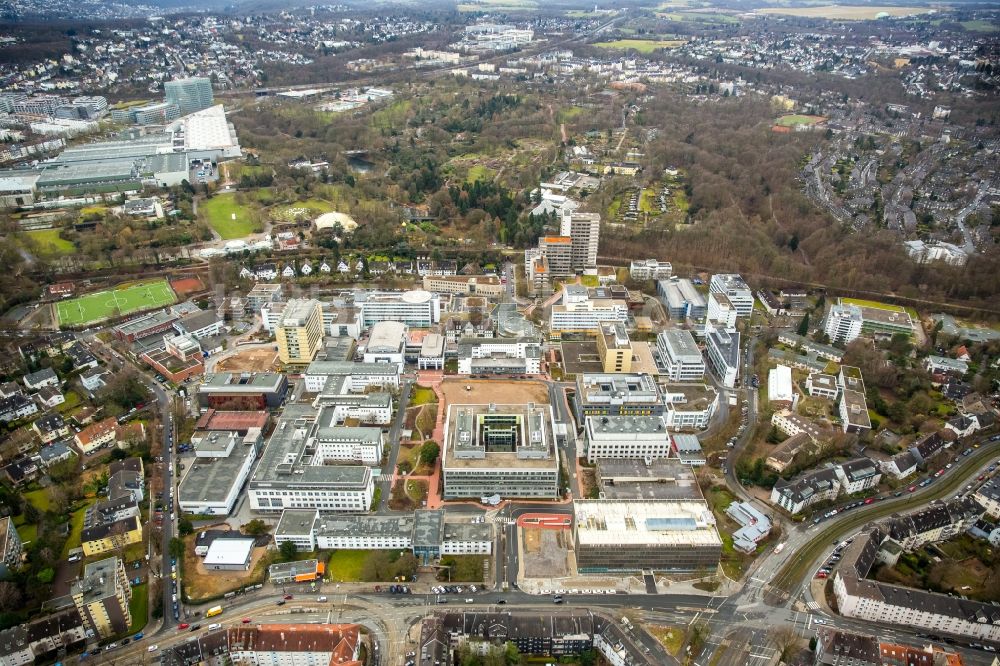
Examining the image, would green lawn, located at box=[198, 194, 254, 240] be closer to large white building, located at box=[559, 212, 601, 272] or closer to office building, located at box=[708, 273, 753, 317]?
large white building, located at box=[559, 212, 601, 272]

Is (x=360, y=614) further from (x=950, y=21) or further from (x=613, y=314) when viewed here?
(x=950, y=21)

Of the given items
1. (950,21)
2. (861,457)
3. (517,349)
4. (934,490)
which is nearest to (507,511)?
(517,349)

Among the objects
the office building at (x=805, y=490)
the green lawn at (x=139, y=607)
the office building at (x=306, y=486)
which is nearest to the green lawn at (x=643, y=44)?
the office building at (x=805, y=490)

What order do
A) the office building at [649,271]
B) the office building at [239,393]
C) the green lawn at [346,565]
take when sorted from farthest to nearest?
the office building at [649,271] → the office building at [239,393] → the green lawn at [346,565]

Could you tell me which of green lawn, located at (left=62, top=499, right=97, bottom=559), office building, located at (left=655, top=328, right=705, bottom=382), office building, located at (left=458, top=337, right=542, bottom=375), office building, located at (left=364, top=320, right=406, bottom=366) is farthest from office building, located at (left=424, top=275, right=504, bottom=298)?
green lawn, located at (left=62, top=499, right=97, bottom=559)

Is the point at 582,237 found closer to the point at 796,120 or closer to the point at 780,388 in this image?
the point at 780,388

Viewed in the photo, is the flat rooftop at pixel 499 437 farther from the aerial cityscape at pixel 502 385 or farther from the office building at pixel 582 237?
the office building at pixel 582 237
